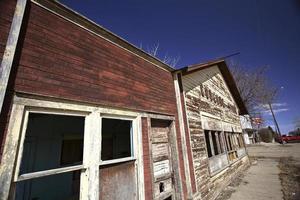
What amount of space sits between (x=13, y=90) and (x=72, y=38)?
4.38 ft

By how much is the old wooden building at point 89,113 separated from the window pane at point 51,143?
3 cm

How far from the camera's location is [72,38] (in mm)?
2936

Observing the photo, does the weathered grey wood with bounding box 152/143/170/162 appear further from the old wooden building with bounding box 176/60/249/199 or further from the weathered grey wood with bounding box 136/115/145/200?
the old wooden building with bounding box 176/60/249/199

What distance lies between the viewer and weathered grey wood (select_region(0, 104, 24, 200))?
182 centimetres

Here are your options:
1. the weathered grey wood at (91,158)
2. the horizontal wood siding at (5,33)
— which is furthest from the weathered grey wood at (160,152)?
the horizontal wood siding at (5,33)

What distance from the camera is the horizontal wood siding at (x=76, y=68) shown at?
2.34 meters

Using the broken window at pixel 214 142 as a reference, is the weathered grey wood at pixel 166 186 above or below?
below

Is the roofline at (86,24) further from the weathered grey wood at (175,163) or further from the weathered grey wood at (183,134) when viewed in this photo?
the weathered grey wood at (175,163)

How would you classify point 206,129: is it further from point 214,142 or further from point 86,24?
point 86,24

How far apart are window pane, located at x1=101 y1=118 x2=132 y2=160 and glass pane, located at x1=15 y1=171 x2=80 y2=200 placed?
1.33 m

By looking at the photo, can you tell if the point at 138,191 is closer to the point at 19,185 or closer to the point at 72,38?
the point at 72,38

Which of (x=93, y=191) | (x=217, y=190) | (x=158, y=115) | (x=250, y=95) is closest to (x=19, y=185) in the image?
(x=93, y=191)

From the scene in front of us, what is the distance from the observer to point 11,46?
2111 mm

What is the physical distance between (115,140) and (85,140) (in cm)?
428
